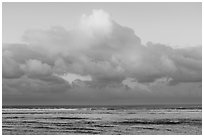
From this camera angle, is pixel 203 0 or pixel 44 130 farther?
pixel 44 130

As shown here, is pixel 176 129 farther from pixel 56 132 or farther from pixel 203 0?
pixel 203 0

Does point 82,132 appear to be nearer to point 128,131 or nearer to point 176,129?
point 128,131

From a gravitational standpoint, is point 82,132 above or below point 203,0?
below

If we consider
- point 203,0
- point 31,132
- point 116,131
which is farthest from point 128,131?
point 203,0

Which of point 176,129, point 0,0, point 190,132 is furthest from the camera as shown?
point 176,129

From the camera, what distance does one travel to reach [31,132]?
25.8m

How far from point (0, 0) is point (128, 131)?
1345cm

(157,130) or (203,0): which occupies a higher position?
(203,0)

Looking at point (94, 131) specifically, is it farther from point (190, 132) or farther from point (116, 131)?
point (190, 132)

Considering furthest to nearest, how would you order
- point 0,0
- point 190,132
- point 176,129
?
point 176,129, point 190,132, point 0,0

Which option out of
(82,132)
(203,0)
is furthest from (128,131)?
(203,0)

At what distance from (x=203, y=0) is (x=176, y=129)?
12.1 meters

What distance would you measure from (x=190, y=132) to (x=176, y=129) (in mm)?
1770

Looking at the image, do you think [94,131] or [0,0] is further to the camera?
[94,131]
